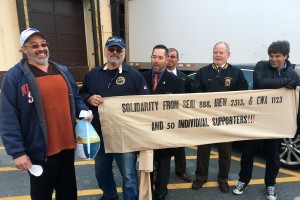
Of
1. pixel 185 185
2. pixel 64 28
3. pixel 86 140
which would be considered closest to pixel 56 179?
pixel 86 140

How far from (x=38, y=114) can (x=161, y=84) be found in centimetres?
143

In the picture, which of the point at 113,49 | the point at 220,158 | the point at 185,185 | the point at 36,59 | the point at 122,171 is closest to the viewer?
the point at 36,59

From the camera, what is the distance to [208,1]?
262 inches

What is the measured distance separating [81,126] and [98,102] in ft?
1.27

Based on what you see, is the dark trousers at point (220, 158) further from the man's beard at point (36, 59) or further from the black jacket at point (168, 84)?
the man's beard at point (36, 59)

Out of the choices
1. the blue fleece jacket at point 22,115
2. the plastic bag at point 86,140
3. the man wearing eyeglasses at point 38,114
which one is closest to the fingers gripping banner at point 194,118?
the plastic bag at point 86,140

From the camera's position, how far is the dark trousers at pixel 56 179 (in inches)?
96.3

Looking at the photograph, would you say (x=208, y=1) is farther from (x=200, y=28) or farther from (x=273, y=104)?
(x=273, y=104)

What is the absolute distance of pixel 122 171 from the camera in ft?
9.77

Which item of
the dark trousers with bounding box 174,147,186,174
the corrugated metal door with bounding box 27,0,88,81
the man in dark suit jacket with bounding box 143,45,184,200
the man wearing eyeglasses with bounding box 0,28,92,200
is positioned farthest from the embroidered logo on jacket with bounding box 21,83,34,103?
the corrugated metal door with bounding box 27,0,88,81

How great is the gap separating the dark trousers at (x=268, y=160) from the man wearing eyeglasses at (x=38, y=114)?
219 cm

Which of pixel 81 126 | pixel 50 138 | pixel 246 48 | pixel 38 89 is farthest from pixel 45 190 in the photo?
pixel 246 48

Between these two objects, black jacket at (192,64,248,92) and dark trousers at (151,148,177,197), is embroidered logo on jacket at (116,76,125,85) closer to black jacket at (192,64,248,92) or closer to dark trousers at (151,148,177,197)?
dark trousers at (151,148,177,197)

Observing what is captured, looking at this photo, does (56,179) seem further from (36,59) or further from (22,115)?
(36,59)
